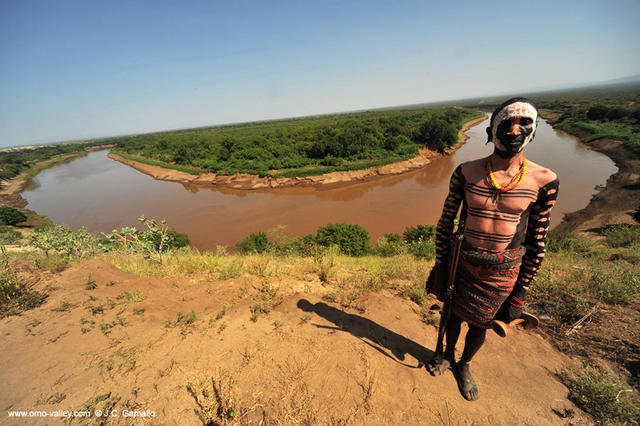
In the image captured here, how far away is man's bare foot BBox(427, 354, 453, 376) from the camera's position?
2275 mm

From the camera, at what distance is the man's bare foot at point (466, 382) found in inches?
81.3

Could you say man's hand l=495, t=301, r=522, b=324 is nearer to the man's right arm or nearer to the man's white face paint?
the man's right arm

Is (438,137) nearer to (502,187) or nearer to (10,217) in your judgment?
(502,187)

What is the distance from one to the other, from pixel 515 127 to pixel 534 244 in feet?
2.78

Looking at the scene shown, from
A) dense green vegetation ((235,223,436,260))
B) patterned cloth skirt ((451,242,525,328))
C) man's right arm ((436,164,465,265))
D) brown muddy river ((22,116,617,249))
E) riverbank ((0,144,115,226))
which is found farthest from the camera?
riverbank ((0,144,115,226))

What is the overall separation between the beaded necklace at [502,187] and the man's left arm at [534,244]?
17 cm

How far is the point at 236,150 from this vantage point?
117 feet

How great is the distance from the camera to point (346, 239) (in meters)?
10.3

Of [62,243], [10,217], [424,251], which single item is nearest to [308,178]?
[424,251]

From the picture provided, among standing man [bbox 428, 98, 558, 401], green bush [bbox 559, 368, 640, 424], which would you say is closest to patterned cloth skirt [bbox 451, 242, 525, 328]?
standing man [bbox 428, 98, 558, 401]

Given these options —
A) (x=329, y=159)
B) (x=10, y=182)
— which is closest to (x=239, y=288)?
(x=329, y=159)

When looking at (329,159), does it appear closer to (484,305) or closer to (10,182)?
(484,305)

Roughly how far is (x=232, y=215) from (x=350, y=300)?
56.0ft

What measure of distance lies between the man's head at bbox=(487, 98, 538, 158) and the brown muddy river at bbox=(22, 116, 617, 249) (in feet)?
42.5
